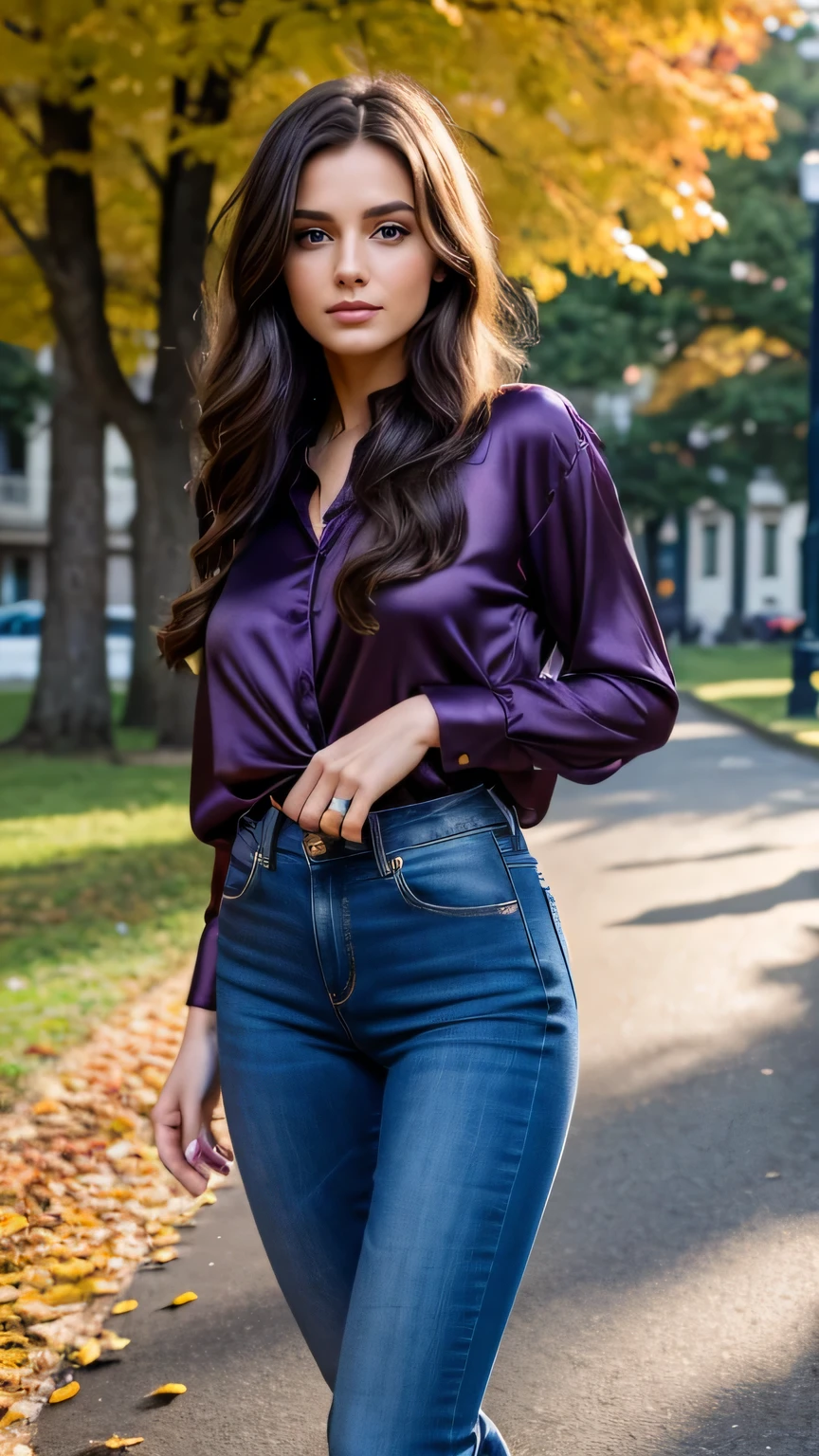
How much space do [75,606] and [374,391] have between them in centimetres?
1541

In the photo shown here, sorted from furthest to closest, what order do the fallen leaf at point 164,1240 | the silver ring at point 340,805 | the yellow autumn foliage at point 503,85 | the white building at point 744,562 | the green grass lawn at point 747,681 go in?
the white building at point 744,562
the green grass lawn at point 747,681
the yellow autumn foliage at point 503,85
the fallen leaf at point 164,1240
the silver ring at point 340,805

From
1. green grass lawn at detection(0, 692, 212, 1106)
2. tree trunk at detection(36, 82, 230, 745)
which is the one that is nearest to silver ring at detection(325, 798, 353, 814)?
green grass lawn at detection(0, 692, 212, 1106)

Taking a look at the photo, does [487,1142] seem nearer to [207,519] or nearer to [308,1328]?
[308,1328]

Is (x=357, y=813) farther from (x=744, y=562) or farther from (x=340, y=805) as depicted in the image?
(x=744, y=562)

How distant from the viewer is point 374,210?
2219 millimetres

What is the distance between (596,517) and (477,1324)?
3.23 feet

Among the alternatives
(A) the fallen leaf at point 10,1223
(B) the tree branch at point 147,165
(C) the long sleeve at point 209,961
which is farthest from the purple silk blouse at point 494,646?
(B) the tree branch at point 147,165

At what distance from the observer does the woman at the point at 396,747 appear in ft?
6.44

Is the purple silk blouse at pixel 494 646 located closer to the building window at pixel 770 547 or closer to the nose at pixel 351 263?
the nose at pixel 351 263

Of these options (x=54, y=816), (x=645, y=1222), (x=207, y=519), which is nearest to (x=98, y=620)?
(x=54, y=816)

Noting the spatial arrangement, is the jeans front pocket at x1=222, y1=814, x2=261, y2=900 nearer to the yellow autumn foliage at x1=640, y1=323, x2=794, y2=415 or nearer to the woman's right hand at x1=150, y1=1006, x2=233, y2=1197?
the woman's right hand at x1=150, y1=1006, x2=233, y2=1197

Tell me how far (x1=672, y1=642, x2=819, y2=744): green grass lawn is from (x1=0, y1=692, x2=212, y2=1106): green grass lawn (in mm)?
7428

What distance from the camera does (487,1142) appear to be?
77.2 inches

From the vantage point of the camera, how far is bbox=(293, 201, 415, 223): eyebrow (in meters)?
2.21
